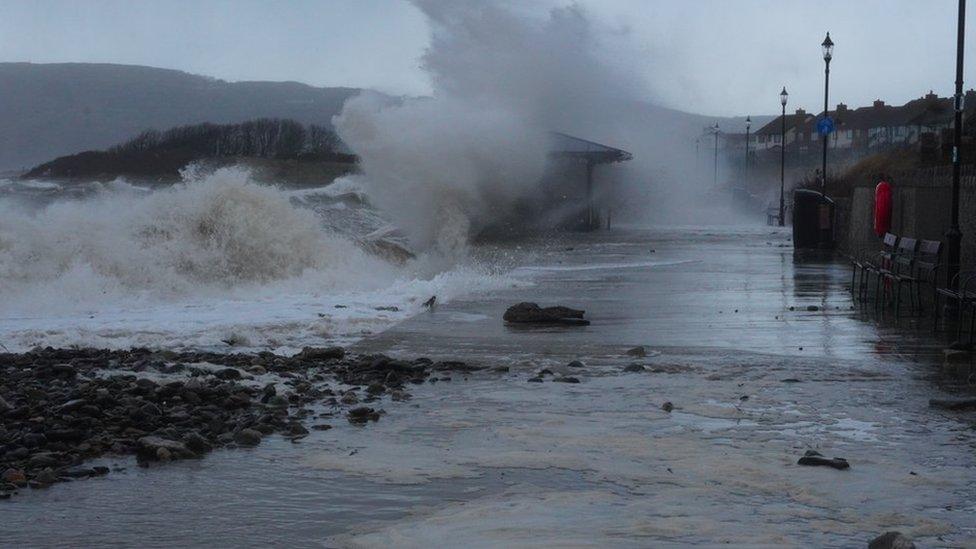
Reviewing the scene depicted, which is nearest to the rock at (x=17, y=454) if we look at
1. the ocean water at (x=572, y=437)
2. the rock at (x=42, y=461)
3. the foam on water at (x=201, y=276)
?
→ the rock at (x=42, y=461)

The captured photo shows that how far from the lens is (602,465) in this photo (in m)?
7.35

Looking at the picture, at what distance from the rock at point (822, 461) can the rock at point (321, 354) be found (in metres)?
5.70

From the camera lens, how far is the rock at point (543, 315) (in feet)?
48.0

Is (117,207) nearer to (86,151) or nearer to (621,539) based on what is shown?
(621,539)

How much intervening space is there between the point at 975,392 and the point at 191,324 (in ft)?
31.0

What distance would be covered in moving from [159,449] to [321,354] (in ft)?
14.3

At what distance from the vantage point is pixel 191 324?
15438 mm

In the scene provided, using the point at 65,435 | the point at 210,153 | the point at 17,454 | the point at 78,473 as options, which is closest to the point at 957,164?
the point at 65,435

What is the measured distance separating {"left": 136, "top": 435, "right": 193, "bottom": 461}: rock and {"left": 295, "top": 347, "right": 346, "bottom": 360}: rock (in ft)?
13.3

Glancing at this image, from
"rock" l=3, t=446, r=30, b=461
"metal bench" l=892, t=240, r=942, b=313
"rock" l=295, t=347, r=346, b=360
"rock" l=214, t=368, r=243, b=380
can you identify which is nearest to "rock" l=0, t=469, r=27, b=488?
"rock" l=3, t=446, r=30, b=461

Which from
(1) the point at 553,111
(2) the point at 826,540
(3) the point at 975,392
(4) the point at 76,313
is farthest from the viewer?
(1) the point at 553,111

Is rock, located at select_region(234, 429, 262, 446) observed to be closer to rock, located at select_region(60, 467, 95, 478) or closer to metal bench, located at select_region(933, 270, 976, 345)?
rock, located at select_region(60, 467, 95, 478)

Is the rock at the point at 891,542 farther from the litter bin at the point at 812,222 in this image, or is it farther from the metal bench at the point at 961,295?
the litter bin at the point at 812,222

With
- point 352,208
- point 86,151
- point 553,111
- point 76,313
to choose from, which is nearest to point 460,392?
point 76,313
